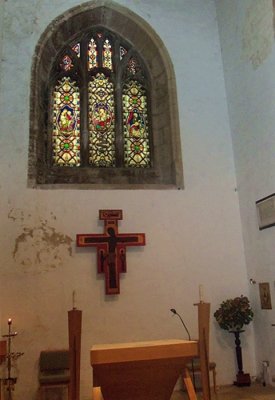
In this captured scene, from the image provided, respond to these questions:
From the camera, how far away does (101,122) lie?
7.14 metres

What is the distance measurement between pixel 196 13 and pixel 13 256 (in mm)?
5303

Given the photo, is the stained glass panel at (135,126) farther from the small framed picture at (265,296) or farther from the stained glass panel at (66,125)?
the small framed picture at (265,296)

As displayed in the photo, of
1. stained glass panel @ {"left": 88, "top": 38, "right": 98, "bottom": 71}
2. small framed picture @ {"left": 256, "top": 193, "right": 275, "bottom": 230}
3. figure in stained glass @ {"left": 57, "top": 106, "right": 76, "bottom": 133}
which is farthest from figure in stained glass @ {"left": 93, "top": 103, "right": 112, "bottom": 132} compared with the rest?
small framed picture @ {"left": 256, "top": 193, "right": 275, "bottom": 230}

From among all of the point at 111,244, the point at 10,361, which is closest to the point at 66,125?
the point at 111,244

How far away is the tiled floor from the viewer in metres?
4.88

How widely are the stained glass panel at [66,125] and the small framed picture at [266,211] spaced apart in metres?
2.99

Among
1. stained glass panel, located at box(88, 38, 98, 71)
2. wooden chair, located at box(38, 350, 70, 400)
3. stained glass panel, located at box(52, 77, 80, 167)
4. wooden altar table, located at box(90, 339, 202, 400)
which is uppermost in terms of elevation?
stained glass panel, located at box(88, 38, 98, 71)

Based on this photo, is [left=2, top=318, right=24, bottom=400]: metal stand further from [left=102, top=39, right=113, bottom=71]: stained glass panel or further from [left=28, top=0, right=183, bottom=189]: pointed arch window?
[left=102, top=39, right=113, bottom=71]: stained glass panel

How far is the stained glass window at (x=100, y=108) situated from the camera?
6.96 m

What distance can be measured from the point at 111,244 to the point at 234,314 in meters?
1.96

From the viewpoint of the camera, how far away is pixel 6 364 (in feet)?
17.6

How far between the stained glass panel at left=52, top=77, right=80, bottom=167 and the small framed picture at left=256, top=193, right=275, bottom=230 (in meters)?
2.99

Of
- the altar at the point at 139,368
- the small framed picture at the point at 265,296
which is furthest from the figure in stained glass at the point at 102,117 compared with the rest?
the altar at the point at 139,368

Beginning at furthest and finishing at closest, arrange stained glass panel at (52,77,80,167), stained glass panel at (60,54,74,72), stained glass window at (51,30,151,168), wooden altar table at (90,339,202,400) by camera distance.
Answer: stained glass panel at (60,54,74,72), stained glass window at (51,30,151,168), stained glass panel at (52,77,80,167), wooden altar table at (90,339,202,400)
